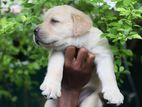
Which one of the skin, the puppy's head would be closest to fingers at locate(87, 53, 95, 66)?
the skin

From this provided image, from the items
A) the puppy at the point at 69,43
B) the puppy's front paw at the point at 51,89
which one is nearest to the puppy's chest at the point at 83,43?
the puppy at the point at 69,43

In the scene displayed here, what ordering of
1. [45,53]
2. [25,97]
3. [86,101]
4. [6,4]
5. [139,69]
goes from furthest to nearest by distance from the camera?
[25,97]
[139,69]
[6,4]
[45,53]
[86,101]

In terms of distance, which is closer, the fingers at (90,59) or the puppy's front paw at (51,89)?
the puppy's front paw at (51,89)

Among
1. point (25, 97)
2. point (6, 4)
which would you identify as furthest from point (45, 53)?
point (25, 97)

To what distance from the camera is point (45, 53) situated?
3.65m

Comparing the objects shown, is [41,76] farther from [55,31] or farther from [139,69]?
[55,31]

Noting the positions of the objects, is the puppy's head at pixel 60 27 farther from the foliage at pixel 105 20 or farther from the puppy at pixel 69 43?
the foliage at pixel 105 20

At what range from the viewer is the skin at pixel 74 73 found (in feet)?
8.25

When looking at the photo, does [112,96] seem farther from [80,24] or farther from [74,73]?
[80,24]

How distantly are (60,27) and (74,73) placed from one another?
0.27 m

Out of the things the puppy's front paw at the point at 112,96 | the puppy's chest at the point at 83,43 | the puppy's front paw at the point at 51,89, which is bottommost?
the puppy's front paw at the point at 112,96

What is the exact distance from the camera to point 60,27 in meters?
2.47

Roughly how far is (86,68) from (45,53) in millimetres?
1122

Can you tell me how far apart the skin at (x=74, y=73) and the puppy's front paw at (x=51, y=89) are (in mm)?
165
